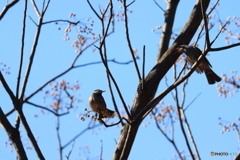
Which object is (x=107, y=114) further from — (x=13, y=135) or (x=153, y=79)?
(x=13, y=135)

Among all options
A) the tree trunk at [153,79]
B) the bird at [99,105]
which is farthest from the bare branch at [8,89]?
the bird at [99,105]

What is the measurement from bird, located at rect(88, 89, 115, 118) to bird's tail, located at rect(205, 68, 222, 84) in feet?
4.95

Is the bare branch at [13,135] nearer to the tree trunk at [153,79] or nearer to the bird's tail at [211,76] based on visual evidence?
the tree trunk at [153,79]

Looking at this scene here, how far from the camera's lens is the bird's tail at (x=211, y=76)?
Answer: 5.07m

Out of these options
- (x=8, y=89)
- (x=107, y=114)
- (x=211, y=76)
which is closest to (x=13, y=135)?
(x=8, y=89)

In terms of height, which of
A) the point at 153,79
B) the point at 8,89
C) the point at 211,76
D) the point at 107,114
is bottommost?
the point at 153,79

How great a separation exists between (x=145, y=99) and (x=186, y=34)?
3.70 feet

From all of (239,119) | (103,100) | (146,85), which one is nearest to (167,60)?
(146,85)

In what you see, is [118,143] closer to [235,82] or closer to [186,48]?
[186,48]

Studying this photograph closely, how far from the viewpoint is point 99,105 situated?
5266mm

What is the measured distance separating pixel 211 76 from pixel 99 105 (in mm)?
1733

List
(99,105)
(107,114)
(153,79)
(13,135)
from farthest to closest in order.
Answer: (99,105), (107,114), (153,79), (13,135)

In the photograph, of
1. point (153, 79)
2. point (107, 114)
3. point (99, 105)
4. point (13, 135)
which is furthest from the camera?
point (99, 105)

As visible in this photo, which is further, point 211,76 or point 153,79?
point 211,76
